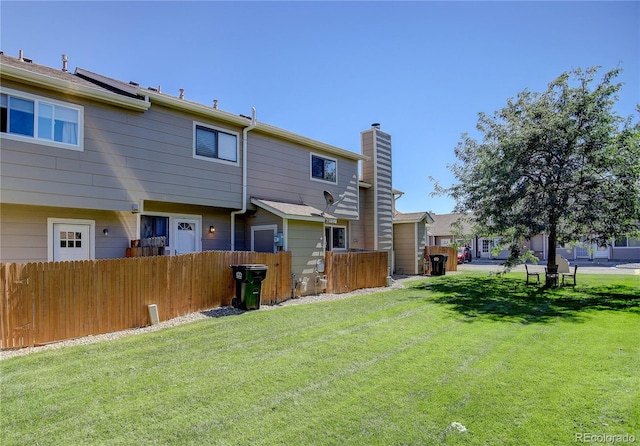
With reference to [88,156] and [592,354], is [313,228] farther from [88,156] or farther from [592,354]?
[592,354]

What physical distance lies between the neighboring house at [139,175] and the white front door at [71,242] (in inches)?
1.0

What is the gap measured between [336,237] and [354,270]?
10.6 feet

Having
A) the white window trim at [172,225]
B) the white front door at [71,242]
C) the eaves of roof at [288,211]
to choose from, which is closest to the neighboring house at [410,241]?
the eaves of roof at [288,211]

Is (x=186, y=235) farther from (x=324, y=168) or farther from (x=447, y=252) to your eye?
(x=447, y=252)

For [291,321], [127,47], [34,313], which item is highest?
[127,47]

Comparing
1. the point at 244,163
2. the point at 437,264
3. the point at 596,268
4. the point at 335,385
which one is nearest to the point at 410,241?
the point at 437,264

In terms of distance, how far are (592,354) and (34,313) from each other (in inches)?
374

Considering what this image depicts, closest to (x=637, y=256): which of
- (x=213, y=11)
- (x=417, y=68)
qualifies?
(x=417, y=68)

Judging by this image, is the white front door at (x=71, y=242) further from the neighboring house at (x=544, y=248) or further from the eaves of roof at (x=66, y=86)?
the neighboring house at (x=544, y=248)

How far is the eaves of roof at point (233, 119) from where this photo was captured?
972cm

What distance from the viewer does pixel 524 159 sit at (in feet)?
40.8

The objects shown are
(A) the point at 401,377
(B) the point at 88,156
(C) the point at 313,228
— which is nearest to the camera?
(A) the point at 401,377

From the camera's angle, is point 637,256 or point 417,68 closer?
point 417,68

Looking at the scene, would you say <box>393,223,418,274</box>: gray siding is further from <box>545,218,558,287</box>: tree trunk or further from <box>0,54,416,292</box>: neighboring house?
<box>545,218,558,287</box>: tree trunk
